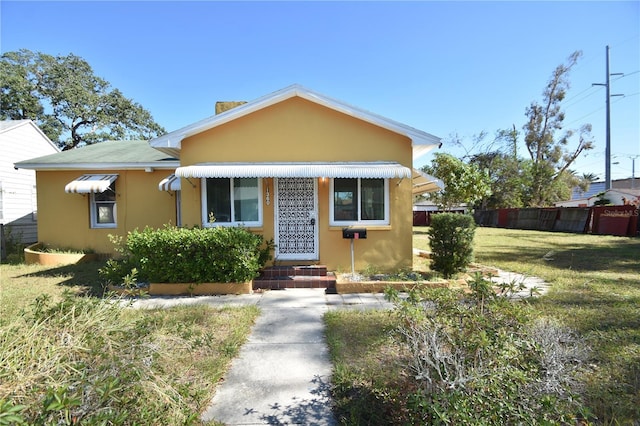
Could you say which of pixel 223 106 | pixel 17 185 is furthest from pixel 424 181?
pixel 17 185

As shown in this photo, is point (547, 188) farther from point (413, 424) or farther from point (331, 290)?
point (413, 424)

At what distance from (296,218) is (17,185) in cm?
1726

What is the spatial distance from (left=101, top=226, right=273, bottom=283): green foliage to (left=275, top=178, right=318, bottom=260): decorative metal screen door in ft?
6.95

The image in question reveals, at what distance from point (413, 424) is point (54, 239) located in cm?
1677

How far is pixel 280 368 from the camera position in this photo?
4.72 meters

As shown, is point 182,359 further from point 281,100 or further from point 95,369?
point 281,100

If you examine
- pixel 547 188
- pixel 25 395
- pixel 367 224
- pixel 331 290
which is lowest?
pixel 331 290

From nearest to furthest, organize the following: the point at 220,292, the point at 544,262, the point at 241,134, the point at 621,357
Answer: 1. the point at 621,357
2. the point at 220,292
3. the point at 241,134
4. the point at 544,262

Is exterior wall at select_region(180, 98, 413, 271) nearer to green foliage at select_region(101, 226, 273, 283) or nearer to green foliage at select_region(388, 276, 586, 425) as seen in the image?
green foliage at select_region(101, 226, 273, 283)

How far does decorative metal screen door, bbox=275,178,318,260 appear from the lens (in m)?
10.9

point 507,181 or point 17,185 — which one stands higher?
point 507,181

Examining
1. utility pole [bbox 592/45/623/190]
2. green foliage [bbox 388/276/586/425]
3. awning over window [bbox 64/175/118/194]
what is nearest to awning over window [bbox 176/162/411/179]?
awning over window [bbox 64/175/118/194]

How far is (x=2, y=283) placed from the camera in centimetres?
991

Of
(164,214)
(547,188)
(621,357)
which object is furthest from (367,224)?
(547,188)
